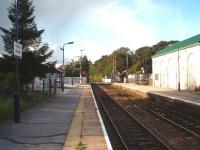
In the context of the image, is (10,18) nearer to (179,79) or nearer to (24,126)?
(24,126)

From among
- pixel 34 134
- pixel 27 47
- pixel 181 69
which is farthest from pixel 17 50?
pixel 181 69

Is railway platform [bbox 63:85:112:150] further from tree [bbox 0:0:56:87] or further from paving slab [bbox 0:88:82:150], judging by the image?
tree [bbox 0:0:56:87]

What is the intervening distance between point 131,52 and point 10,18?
155586 mm

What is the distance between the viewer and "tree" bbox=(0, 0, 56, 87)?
33.6 m

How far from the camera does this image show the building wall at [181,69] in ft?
179

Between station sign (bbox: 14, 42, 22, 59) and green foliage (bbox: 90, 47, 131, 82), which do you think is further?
green foliage (bbox: 90, 47, 131, 82)

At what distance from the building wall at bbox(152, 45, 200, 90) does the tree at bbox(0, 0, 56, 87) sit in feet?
76.0

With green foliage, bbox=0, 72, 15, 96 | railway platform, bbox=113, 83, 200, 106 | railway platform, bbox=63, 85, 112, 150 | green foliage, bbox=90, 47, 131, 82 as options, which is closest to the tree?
green foliage, bbox=0, 72, 15, 96

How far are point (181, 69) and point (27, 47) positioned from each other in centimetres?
3031

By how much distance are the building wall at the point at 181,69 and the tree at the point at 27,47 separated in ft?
76.0

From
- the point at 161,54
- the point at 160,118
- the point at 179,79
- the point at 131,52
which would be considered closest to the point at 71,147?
the point at 160,118

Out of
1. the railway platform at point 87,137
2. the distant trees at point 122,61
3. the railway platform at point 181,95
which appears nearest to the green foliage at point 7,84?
the railway platform at point 87,137

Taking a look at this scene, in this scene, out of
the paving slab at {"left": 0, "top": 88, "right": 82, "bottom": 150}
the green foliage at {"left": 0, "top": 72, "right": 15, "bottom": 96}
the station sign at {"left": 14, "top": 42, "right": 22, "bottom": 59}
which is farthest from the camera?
the green foliage at {"left": 0, "top": 72, "right": 15, "bottom": 96}

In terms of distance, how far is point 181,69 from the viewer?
60625 mm
